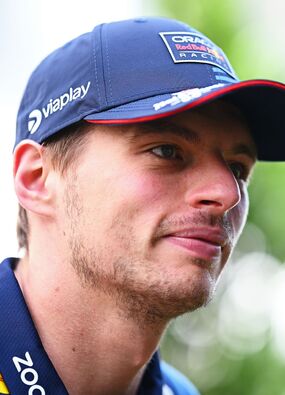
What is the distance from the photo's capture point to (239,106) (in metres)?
2.70

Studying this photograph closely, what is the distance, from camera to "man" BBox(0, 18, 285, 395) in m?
2.45

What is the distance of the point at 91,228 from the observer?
2.51m

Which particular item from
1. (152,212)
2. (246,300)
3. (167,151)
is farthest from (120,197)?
(246,300)

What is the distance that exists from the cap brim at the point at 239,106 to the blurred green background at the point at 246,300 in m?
2.88

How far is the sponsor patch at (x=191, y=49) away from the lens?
255 centimetres

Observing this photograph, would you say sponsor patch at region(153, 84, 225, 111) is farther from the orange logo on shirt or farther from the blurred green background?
the blurred green background

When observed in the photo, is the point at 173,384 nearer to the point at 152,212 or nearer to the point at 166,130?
the point at 152,212

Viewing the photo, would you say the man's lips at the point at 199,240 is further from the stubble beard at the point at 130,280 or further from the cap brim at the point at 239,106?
the cap brim at the point at 239,106

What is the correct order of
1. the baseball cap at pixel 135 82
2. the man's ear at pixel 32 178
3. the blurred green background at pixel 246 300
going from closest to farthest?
the baseball cap at pixel 135 82, the man's ear at pixel 32 178, the blurred green background at pixel 246 300

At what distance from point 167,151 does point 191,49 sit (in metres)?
0.38

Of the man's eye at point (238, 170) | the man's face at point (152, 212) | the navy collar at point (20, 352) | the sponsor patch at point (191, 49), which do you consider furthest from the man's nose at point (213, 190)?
the navy collar at point (20, 352)

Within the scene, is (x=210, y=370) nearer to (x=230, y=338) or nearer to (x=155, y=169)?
(x=230, y=338)

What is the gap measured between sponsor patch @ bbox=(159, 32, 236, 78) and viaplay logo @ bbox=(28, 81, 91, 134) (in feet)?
1.03

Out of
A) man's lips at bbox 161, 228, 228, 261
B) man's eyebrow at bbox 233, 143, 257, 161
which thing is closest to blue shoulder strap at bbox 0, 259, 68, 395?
man's lips at bbox 161, 228, 228, 261
